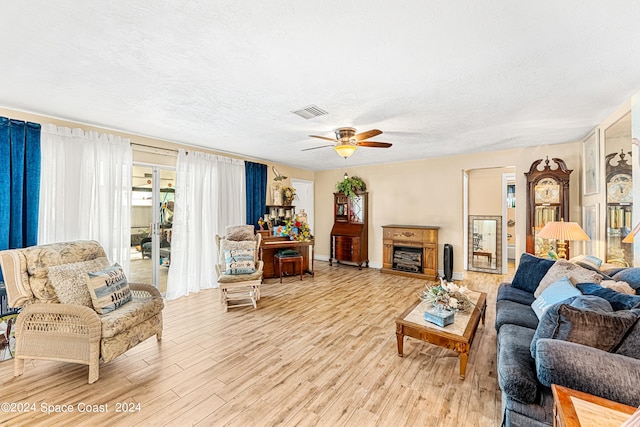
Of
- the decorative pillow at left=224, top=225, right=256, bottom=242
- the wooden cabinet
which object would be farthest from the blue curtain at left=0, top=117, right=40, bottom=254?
the wooden cabinet

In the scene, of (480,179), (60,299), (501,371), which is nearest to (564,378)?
(501,371)

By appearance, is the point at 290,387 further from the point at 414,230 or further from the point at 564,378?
the point at 414,230

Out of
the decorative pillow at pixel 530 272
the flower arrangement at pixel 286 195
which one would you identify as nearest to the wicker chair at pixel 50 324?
the flower arrangement at pixel 286 195

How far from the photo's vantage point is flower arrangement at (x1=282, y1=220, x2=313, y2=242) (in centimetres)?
555

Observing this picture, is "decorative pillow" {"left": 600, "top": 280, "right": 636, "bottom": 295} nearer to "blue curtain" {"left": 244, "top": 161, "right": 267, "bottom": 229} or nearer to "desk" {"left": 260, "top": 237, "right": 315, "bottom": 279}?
"desk" {"left": 260, "top": 237, "right": 315, "bottom": 279}

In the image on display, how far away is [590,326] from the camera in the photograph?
1400 mm

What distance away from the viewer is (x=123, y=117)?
3150mm

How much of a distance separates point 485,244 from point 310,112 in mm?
5470

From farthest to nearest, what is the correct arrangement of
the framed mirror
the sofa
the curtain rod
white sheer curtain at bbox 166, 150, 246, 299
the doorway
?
the framed mirror → white sheer curtain at bbox 166, 150, 246, 299 → the doorway → the curtain rod → the sofa

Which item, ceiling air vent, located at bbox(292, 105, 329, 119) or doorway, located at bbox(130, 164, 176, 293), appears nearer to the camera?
ceiling air vent, located at bbox(292, 105, 329, 119)

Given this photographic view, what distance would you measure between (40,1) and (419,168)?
5.66 metres

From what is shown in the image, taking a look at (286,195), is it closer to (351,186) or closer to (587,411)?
(351,186)

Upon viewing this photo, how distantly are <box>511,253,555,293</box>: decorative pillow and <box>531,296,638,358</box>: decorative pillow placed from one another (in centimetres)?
177

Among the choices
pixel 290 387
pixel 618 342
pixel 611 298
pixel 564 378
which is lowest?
pixel 290 387
